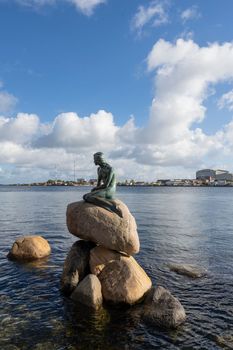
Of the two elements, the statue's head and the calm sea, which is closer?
the calm sea

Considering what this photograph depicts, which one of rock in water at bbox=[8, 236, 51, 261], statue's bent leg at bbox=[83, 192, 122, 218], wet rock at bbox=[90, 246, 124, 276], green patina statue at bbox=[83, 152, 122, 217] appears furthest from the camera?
rock in water at bbox=[8, 236, 51, 261]

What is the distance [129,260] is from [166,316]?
137 inches

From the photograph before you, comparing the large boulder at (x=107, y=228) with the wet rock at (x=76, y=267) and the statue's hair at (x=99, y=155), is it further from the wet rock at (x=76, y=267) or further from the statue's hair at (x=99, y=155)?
the statue's hair at (x=99, y=155)

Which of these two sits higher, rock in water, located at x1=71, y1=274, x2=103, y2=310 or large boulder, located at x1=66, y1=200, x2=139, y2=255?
large boulder, located at x1=66, y1=200, x2=139, y2=255

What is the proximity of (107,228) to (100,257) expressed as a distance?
145 cm

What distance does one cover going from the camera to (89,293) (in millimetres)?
13578

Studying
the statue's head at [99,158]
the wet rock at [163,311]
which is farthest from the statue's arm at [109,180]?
the wet rock at [163,311]

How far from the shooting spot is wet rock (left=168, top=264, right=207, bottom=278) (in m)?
18.2

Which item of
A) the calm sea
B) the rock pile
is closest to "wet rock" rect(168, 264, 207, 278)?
the calm sea

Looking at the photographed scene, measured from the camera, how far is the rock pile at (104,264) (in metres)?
13.7

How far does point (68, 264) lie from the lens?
15.6m

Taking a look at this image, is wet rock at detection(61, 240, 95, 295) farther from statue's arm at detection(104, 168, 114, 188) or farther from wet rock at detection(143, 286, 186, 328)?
wet rock at detection(143, 286, 186, 328)

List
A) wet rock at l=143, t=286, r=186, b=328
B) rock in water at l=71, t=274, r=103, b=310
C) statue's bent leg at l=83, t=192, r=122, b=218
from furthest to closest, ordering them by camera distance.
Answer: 1. statue's bent leg at l=83, t=192, r=122, b=218
2. rock in water at l=71, t=274, r=103, b=310
3. wet rock at l=143, t=286, r=186, b=328

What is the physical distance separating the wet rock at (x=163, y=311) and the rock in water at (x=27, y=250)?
32.9 feet
